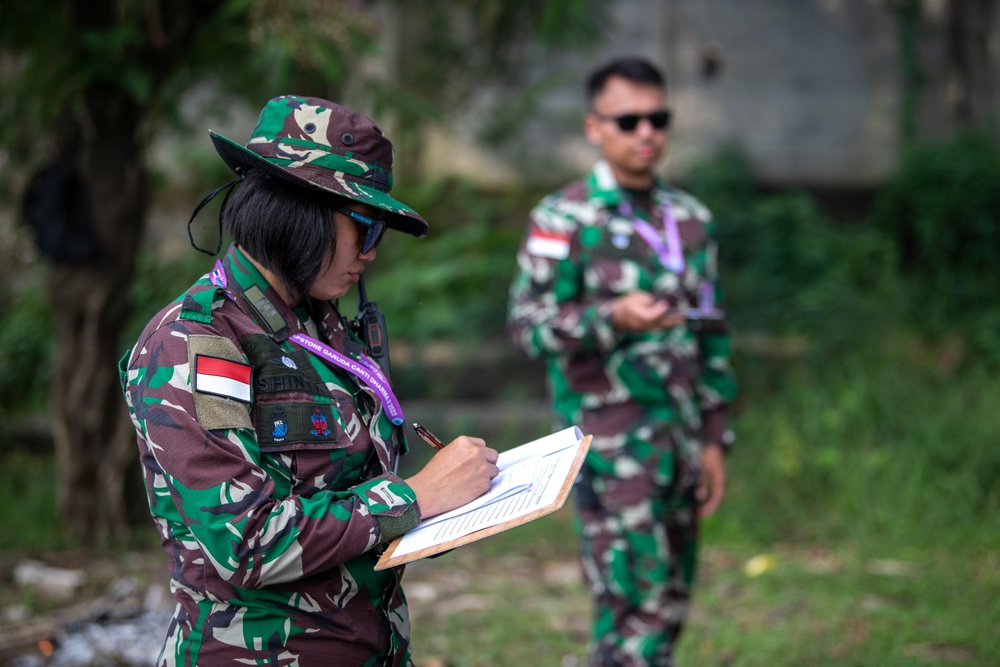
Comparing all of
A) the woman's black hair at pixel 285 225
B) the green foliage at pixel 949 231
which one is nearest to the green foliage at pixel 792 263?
the green foliage at pixel 949 231

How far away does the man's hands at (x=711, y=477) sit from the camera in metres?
3.75

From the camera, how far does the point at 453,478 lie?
1.94 meters

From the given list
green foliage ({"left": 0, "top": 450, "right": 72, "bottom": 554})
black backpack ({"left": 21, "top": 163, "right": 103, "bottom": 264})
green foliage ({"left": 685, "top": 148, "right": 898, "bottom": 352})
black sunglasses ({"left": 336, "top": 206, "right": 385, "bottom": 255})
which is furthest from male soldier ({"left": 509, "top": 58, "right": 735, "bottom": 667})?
green foliage ({"left": 685, "top": 148, "right": 898, "bottom": 352})

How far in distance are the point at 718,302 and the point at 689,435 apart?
20.0 inches

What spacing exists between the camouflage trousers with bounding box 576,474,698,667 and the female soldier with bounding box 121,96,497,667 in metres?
1.61

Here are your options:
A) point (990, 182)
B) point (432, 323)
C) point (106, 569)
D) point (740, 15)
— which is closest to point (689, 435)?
point (106, 569)

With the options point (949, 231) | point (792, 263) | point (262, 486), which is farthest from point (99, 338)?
point (949, 231)

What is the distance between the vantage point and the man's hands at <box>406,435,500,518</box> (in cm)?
191

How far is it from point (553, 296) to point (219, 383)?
6.55ft

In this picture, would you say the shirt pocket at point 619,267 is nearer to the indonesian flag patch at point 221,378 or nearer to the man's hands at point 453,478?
the man's hands at point 453,478

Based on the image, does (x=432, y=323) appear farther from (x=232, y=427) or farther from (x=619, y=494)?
(x=232, y=427)

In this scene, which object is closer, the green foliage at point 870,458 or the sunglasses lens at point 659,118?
the sunglasses lens at point 659,118

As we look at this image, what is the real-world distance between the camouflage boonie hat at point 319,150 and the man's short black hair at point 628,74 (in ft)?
6.30

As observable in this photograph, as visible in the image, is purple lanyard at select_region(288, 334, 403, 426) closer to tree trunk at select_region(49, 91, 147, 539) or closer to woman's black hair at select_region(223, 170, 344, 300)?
woman's black hair at select_region(223, 170, 344, 300)
